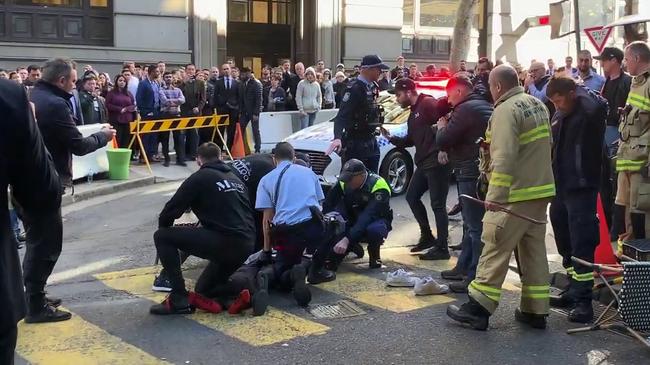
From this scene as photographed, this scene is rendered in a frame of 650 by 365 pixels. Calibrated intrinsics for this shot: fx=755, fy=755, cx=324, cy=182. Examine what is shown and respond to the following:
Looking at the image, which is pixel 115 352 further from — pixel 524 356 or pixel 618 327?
pixel 618 327

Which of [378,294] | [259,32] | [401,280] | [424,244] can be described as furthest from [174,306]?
[259,32]

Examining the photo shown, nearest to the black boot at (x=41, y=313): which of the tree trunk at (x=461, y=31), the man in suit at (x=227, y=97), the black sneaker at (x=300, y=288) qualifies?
the black sneaker at (x=300, y=288)

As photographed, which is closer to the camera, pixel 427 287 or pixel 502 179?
pixel 502 179

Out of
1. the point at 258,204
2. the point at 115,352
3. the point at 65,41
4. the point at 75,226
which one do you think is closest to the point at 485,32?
the point at 65,41

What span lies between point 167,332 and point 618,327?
10.8 feet

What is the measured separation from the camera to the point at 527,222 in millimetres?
5418

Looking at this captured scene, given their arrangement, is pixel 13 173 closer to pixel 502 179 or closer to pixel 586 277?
pixel 502 179

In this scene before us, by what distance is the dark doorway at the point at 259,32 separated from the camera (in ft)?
78.1

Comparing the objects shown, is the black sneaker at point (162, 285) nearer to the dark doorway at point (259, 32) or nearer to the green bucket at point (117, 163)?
the green bucket at point (117, 163)

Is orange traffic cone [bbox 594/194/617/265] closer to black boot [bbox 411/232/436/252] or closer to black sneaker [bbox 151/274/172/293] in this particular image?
black boot [bbox 411/232/436/252]

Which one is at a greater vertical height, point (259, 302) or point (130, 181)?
point (130, 181)

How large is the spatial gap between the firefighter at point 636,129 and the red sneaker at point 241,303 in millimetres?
3353

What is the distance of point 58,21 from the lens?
63.0ft

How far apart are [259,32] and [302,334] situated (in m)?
19.6
